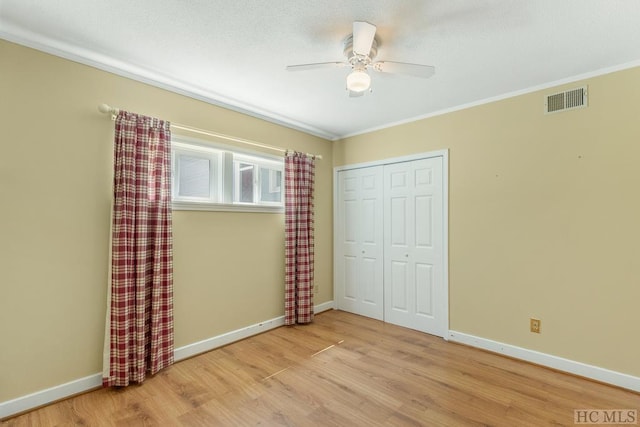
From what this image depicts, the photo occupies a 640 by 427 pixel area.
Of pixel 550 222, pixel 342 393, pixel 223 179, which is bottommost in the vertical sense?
pixel 342 393

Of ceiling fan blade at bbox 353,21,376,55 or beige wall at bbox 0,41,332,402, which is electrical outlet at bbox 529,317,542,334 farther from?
beige wall at bbox 0,41,332,402

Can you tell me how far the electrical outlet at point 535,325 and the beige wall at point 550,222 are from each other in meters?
0.03

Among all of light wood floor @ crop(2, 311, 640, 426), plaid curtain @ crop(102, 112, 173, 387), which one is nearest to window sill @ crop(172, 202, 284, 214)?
plaid curtain @ crop(102, 112, 173, 387)

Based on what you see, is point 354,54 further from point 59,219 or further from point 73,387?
point 73,387

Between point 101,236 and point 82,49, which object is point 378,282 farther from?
point 82,49

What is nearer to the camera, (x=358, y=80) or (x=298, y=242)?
(x=358, y=80)

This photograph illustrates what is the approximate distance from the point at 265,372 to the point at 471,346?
6.81 ft

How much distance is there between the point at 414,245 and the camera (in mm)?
3543

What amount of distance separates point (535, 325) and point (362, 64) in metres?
2.71

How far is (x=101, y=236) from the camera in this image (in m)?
2.30

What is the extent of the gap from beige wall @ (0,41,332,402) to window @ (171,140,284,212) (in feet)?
0.72

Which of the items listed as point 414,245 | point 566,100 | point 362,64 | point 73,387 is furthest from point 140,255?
point 566,100

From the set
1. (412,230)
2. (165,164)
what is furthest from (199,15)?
(412,230)

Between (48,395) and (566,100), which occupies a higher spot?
(566,100)
